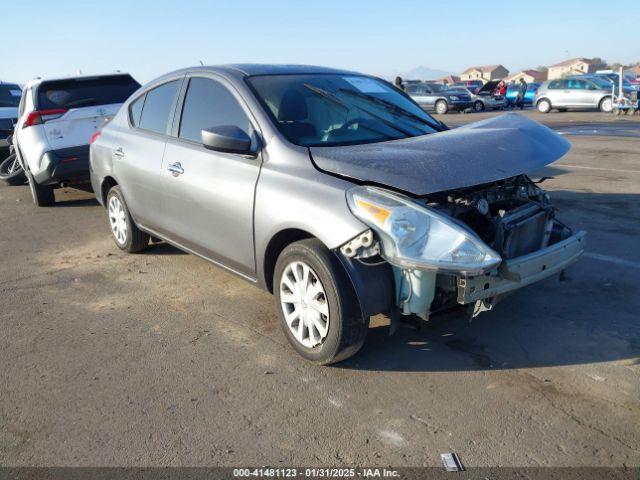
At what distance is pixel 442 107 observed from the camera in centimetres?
3080

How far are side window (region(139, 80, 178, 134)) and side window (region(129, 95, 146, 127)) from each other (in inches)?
3.1

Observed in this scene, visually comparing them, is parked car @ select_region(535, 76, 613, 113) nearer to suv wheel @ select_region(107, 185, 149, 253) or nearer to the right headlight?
suv wheel @ select_region(107, 185, 149, 253)

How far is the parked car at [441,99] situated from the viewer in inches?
1206

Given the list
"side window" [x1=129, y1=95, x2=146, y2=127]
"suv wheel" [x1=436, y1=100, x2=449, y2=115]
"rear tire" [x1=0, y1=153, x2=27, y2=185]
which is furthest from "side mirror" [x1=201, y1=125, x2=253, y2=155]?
"suv wheel" [x1=436, y1=100, x2=449, y2=115]

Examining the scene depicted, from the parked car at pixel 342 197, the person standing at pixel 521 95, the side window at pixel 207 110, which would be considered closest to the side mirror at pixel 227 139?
the parked car at pixel 342 197

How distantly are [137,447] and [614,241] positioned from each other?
4869 millimetres

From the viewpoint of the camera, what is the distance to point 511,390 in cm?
329

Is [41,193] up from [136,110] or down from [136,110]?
down

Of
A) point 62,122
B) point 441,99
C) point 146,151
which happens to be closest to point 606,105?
point 441,99

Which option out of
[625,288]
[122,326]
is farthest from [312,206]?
[625,288]

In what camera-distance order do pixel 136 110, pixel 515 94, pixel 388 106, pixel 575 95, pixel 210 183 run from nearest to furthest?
pixel 210 183 → pixel 388 106 → pixel 136 110 → pixel 575 95 → pixel 515 94

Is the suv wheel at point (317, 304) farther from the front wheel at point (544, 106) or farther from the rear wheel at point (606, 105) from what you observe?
the front wheel at point (544, 106)

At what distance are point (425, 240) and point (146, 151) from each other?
9.92 ft

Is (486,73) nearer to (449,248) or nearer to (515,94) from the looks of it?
(515,94)
